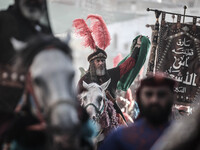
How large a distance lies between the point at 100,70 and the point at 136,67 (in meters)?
0.74

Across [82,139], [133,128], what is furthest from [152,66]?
[82,139]

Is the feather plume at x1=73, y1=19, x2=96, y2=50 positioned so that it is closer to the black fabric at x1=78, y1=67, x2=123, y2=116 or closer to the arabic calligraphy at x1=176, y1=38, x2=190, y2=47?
the black fabric at x1=78, y1=67, x2=123, y2=116

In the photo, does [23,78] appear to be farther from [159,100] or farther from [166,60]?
[166,60]

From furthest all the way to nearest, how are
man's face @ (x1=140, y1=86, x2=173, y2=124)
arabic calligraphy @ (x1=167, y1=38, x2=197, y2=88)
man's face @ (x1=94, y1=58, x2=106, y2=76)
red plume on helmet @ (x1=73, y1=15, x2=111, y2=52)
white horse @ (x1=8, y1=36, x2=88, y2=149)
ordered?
arabic calligraphy @ (x1=167, y1=38, x2=197, y2=88) < man's face @ (x1=94, y1=58, x2=106, y2=76) < red plume on helmet @ (x1=73, y1=15, x2=111, y2=52) < man's face @ (x1=140, y1=86, x2=173, y2=124) < white horse @ (x1=8, y1=36, x2=88, y2=149)

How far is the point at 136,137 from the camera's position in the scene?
289 cm

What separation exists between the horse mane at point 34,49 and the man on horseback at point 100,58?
3.39 m

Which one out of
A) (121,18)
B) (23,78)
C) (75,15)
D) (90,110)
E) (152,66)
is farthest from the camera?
(121,18)

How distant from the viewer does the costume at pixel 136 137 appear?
2.86 meters

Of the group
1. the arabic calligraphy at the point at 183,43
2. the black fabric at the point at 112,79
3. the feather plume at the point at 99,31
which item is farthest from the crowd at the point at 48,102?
the arabic calligraphy at the point at 183,43

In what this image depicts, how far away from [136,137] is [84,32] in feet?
11.0

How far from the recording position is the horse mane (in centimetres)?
223

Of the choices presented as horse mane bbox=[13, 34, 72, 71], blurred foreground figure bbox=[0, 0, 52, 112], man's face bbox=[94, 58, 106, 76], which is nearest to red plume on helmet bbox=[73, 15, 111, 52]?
man's face bbox=[94, 58, 106, 76]

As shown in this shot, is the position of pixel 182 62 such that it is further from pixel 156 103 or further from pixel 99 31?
pixel 156 103

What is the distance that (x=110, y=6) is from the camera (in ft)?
110
